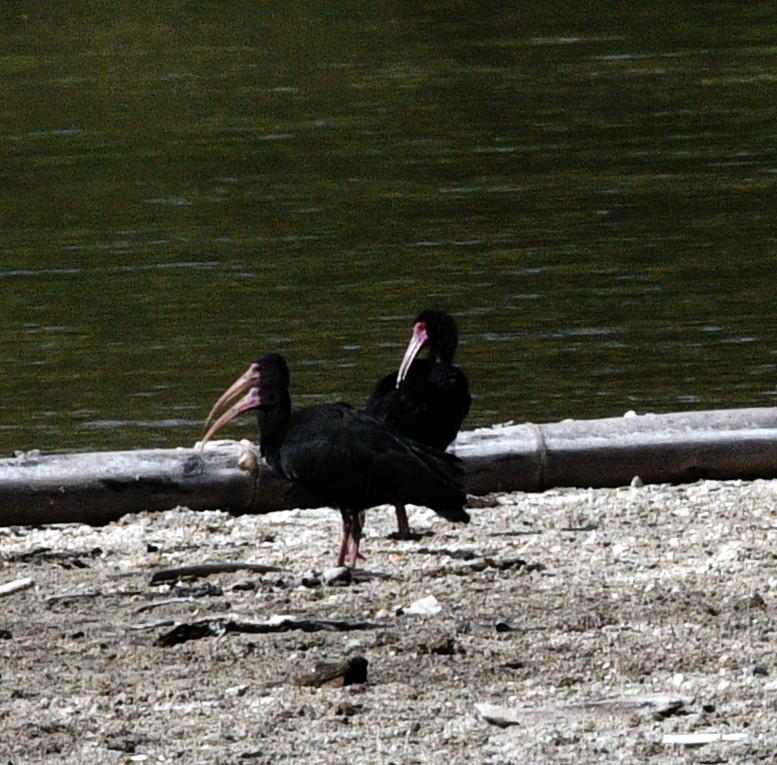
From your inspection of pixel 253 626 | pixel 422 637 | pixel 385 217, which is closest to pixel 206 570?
pixel 253 626

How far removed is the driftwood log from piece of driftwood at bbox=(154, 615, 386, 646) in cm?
178

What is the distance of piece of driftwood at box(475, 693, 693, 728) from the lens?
5848 mm

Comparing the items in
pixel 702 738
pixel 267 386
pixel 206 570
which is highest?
pixel 267 386

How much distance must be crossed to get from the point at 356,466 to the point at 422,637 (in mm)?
1335

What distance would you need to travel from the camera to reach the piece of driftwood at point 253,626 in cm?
675

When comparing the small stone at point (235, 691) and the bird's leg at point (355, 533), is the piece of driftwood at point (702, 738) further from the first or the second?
the bird's leg at point (355, 533)

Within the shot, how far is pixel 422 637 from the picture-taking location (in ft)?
21.9

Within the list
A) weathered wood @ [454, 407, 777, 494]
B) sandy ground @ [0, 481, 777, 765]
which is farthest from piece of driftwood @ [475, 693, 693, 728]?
weathered wood @ [454, 407, 777, 494]

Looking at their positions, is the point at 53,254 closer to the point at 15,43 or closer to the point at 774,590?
the point at 774,590

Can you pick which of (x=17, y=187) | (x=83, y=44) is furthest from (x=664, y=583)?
(x=83, y=44)

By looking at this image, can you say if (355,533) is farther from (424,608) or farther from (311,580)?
(424,608)

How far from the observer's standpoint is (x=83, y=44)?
3350 cm

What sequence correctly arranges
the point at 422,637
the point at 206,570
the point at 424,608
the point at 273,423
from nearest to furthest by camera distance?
the point at 422,637 → the point at 424,608 → the point at 206,570 → the point at 273,423

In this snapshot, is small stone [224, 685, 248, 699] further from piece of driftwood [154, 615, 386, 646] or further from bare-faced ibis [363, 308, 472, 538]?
bare-faced ibis [363, 308, 472, 538]
